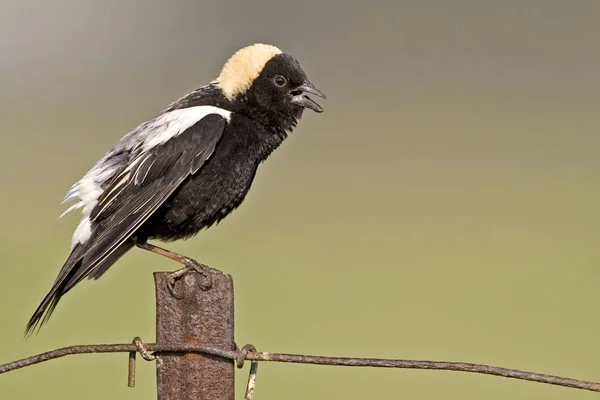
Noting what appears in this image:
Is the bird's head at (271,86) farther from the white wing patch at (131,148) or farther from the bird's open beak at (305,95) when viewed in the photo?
the white wing patch at (131,148)

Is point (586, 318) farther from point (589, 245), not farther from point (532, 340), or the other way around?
point (589, 245)

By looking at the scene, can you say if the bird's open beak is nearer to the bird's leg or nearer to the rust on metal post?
the bird's leg

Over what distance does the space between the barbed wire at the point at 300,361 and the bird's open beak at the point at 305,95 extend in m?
1.90

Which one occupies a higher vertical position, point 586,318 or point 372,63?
point 372,63

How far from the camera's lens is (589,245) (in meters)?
12.6

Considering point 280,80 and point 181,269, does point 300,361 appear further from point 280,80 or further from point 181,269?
point 280,80

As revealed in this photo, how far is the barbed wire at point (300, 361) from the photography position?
2668mm

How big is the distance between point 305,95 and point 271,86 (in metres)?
0.16

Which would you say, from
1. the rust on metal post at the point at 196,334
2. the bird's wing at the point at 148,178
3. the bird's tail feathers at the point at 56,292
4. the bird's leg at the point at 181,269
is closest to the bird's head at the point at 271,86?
the bird's wing at the point at 148,178

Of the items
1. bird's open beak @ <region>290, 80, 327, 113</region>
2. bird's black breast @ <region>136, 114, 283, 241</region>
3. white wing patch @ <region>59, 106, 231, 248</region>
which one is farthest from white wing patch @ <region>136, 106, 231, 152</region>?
bird's open beak @ <region>290, 80, 327, 113</region>

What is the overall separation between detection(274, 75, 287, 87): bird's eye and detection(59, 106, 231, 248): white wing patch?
333mm

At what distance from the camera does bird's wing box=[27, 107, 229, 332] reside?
4.18m

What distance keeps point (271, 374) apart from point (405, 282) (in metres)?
3.45

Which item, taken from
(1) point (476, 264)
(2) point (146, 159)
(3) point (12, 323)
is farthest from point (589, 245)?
(2) point (146, 159)
